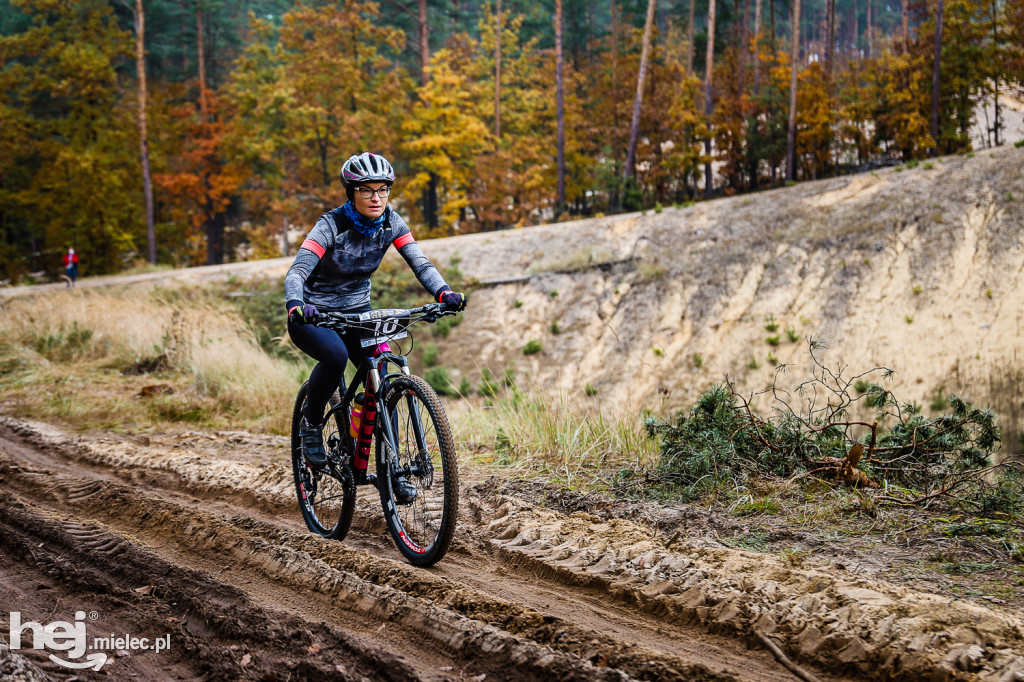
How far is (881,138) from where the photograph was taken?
30.0 meters

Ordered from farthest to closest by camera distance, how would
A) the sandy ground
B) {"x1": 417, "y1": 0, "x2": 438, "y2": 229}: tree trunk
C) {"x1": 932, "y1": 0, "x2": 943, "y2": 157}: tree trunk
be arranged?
{"x1": 417, "y1": 0, "x2": 438, "y2": 229}: tree trunk, {"x1": 932, "y1": 0, "x2": 943, "y2": 157}: tree trunk, the sandy ground

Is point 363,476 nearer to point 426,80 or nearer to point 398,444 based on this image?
point 398,444

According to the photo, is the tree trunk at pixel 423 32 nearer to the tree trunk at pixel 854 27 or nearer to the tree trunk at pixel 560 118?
the tree trunk at pixel 560 118

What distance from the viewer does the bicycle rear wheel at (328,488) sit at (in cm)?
465

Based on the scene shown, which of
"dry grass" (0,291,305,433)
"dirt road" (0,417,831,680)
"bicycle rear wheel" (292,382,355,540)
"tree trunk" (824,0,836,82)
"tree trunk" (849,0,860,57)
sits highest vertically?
"tree trunk" (849,0,860,57)

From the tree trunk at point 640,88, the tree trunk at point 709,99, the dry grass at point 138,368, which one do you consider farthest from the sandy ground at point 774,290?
the tree trunk at point 640,88

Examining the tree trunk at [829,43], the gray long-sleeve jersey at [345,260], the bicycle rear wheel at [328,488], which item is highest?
the tree trunk at [829,43]

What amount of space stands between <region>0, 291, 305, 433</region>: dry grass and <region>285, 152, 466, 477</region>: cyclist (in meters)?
4.38

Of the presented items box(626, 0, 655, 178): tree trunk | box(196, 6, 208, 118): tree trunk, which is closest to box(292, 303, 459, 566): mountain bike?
box(626, 0, 655, 178): tree trunk

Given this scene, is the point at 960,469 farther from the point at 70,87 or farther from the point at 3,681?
the point at 70,87

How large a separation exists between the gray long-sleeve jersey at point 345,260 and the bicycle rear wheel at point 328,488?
0.67m

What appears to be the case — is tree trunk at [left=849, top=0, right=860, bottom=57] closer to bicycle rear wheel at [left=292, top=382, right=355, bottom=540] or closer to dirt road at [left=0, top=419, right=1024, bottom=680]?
bicycle rear wheel at [left=292, top=382, right=355, bottom=540]

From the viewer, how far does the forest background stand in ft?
99.2

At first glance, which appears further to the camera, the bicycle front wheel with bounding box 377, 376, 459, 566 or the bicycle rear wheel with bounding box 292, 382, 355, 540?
the bicycle rear wheel with bounding box 292, 382, 355, 540
